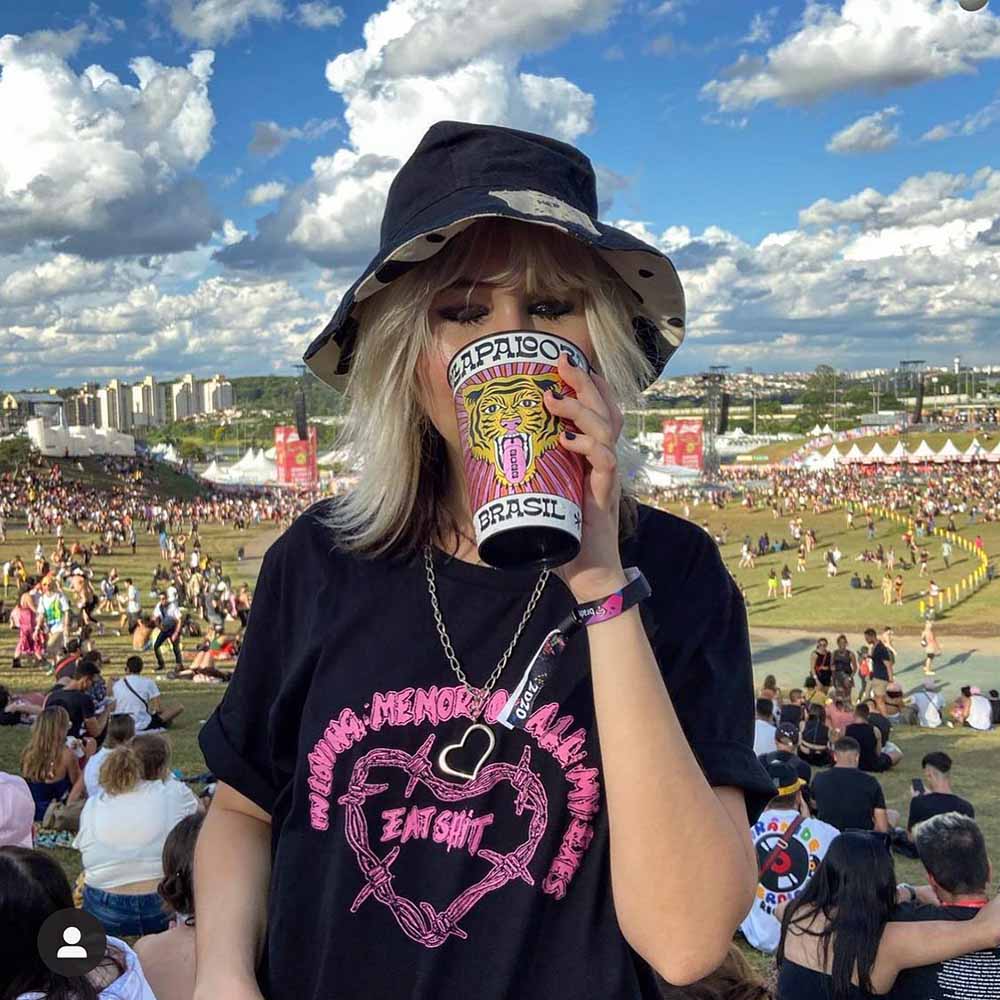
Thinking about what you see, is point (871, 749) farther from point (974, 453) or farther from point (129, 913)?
point (974, 453)

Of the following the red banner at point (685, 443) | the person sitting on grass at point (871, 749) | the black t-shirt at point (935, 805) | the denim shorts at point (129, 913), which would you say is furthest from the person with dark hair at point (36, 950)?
the red banner at point (685, 443)

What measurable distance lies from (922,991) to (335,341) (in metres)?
3.69

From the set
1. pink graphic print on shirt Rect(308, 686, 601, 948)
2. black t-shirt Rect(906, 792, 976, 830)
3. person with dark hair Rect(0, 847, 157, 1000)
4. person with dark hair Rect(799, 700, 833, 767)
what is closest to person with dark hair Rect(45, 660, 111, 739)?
person with dark hair Rect(0, 847, 157, 1000)

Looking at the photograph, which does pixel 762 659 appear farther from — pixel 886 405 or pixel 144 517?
pixel 886 405

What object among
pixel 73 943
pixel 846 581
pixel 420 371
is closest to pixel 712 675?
pixel 420 371

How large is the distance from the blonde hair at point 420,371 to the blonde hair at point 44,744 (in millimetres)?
7285

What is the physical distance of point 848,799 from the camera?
25.3 feet

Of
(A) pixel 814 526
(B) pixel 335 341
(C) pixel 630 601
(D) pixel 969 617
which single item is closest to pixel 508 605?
(C) pixel 630 601

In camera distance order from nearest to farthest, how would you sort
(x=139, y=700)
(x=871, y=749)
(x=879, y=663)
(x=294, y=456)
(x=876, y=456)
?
1. (x=139, y=700)
2. (x=871, y=749)
3. (x=879, y=663)
4. (x=294, y=456)
5. (x=876, y=456)

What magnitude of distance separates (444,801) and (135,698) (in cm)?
1062

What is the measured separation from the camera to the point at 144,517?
5378 cm

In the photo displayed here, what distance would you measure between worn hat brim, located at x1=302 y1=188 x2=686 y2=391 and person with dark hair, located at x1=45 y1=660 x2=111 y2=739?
9.38 m

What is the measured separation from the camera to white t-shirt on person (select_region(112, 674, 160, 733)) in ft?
36.3

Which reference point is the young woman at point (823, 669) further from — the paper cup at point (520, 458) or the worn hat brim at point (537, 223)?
the paper cup at point (520, 458)
